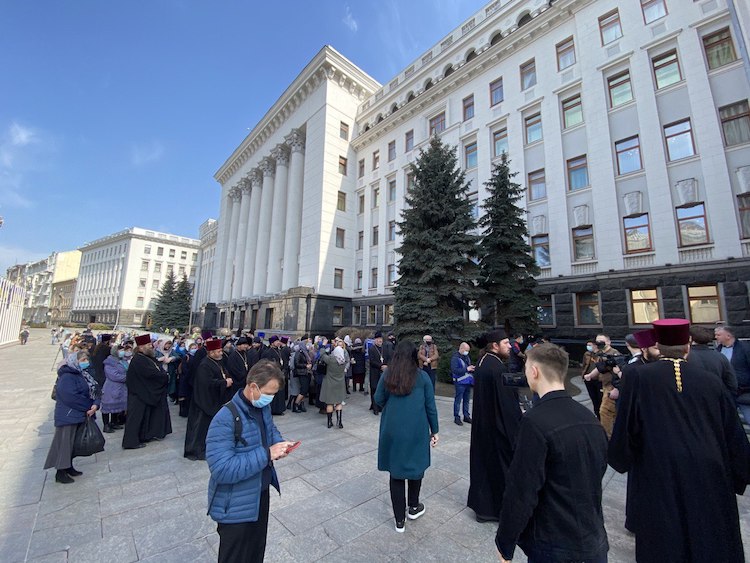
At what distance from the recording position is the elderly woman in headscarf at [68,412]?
4555 mm

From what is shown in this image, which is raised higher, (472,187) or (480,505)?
(472,187)

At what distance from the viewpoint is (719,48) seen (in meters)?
14.2

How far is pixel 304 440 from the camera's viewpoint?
6586 mm

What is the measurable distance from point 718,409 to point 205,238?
237 ft

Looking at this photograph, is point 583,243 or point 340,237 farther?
point 340,237

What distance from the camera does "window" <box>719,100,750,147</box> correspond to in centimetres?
1324

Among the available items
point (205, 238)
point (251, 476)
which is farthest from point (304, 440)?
point (205, 238)

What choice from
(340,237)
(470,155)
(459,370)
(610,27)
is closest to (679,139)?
(610,27)

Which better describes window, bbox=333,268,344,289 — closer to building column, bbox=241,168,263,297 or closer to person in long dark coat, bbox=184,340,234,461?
building column, bbox=241,168,263,297

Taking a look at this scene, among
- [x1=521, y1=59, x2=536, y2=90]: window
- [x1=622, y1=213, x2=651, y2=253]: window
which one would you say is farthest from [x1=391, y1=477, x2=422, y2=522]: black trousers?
[x1=521, y1=59, x2=536, y2=90]: window

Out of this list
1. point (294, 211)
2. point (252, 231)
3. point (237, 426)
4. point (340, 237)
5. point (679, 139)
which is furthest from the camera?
point (252, 231)

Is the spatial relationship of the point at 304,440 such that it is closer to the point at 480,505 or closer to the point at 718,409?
the point at 480,505

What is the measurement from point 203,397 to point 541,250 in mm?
18206

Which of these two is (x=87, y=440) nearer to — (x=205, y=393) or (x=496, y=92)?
(x=205, y=393)
